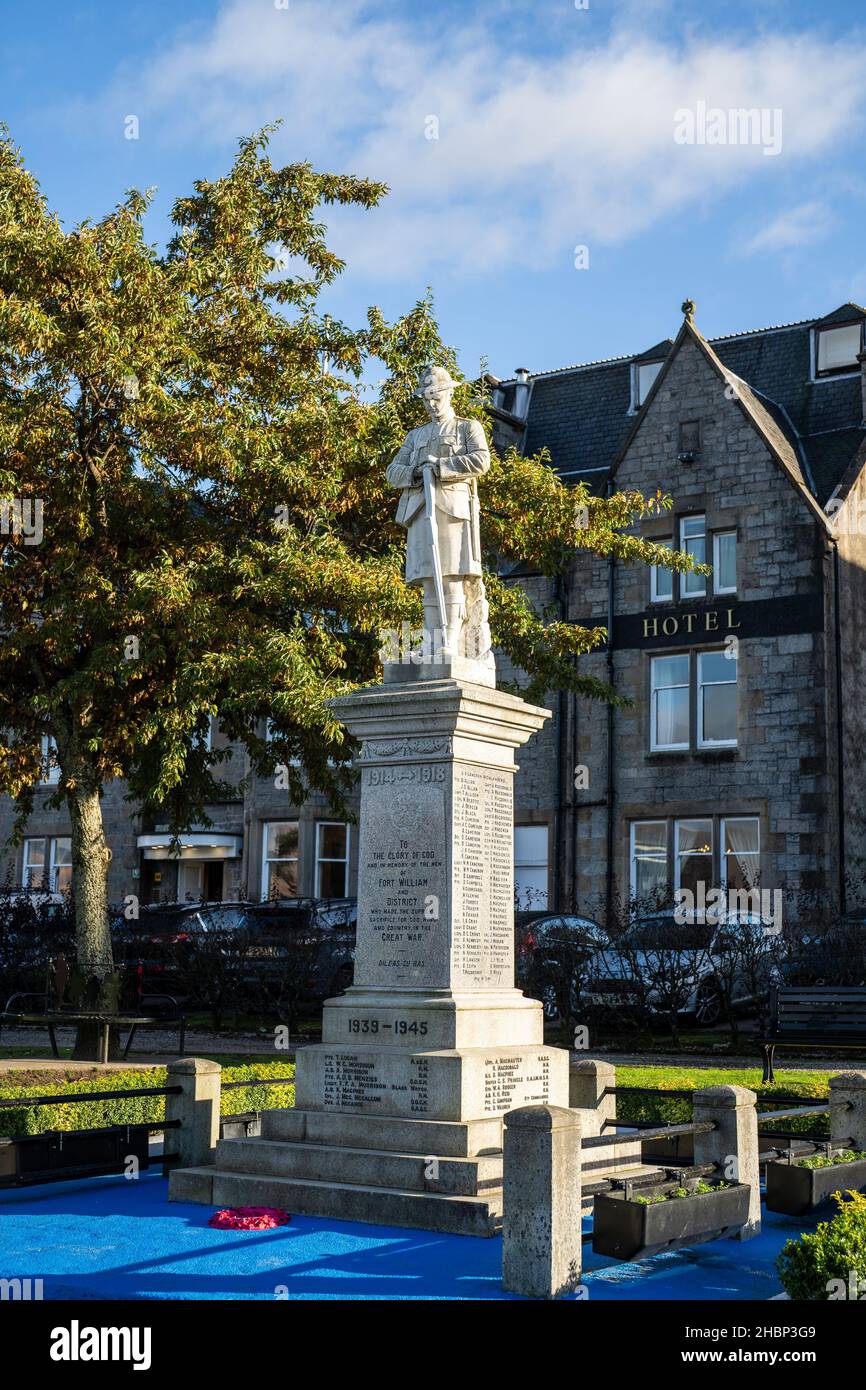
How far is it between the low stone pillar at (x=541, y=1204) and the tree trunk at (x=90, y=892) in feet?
40.6

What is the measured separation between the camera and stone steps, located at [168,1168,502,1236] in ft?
30.3

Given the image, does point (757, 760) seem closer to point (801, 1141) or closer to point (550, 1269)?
point (801, 1141)

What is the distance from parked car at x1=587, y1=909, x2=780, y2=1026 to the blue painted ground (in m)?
11.3

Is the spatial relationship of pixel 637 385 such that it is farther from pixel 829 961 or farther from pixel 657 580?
pixel 829 961

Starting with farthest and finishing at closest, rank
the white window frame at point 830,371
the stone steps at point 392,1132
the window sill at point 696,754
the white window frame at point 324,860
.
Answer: the white window frame at point 324,860, the white window frame at point 830,371, the window sill at point 696,754, the stone steps at point 392,1132

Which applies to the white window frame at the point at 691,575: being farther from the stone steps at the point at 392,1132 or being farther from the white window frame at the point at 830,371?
the stone steps at the point at 392,1132

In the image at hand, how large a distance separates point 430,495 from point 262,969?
14.1m

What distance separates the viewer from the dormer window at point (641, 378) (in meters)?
36.2

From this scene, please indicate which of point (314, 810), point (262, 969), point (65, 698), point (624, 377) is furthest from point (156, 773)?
point (624, 377)

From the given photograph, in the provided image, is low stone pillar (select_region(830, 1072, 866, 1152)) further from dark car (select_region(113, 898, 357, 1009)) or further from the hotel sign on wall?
the hotel sign on wall

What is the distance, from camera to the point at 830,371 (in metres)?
34.4

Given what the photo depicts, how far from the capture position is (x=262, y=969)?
2425cm

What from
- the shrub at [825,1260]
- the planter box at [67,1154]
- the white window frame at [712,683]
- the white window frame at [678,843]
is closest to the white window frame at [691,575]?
the white window frame at [712,683]

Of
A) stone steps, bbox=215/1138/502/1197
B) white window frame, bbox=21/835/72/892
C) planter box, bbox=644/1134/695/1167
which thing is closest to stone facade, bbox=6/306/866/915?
white window frame, bbox=21/835/72/892
